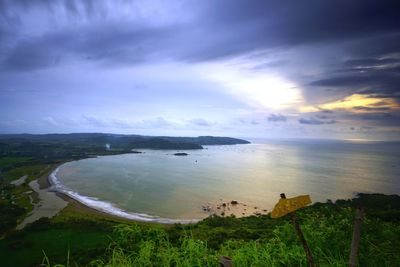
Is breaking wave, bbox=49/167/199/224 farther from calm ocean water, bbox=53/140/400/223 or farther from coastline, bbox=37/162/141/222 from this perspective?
coastline, bbox=37/162/141/222

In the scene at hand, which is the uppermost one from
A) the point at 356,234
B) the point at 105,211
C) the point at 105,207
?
the point at 356,234

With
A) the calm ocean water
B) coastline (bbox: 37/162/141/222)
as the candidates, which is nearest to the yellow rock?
coastline (bbox: 37/162/141/222)

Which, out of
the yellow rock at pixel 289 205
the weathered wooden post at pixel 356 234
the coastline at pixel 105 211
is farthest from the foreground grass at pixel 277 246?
the coastline at pixel 105 211

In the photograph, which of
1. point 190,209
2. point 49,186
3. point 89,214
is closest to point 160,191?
point 190,209

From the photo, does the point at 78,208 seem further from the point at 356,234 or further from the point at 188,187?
the point at 356,234

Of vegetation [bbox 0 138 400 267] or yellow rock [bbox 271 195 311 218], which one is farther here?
vegetation [bbox 0 138 400 267]

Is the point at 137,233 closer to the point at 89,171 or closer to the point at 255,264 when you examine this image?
the point at 255,264

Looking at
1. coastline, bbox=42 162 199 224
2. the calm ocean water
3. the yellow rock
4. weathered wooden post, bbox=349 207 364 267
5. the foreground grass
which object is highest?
the yellow rock

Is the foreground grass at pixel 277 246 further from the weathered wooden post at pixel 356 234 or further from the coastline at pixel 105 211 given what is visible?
the coastline at pixel 105 211

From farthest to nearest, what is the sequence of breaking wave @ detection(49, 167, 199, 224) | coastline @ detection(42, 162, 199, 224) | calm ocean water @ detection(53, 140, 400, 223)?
calm ocean water @ detection(53, 140, 400, 223) → breaking wave @ detection(49, 167, 199, 224) → coastline @ detection(42, 162, 199, 224)

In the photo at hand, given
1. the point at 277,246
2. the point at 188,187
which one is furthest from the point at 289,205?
the point at 188,187

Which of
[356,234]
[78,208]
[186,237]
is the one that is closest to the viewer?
[356,234]

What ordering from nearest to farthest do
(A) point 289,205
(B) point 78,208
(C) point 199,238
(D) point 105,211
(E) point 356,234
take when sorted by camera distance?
(A) point 289,205 → (E) point 356,234 → (C) point 199,238 → (D) point 105,211 → (B) point 78,208

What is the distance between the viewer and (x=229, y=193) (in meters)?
57.8
